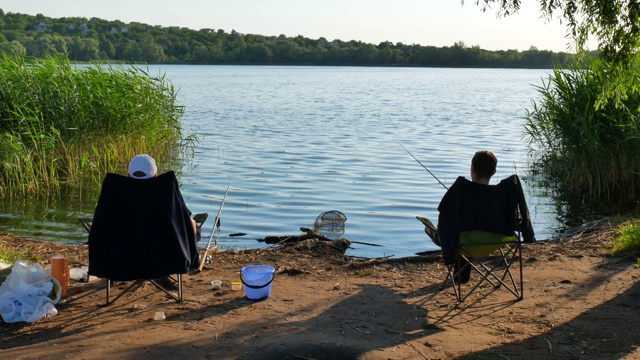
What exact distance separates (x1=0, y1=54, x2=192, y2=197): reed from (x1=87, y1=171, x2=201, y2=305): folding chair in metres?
6.30

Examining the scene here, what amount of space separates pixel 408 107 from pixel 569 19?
94.2 ft

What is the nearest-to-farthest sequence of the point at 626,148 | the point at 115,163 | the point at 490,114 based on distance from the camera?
the point at 626,148, the point at 115,163, the point at 490,114

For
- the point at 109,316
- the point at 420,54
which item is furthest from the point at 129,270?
the point at 420,54

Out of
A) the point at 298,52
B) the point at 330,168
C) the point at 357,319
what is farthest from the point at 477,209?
the point at 298,52

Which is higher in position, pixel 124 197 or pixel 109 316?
pixel 124 197

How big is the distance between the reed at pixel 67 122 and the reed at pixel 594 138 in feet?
22.9

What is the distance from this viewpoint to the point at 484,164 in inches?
219

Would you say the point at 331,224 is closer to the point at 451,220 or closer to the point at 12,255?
the point at 12,255

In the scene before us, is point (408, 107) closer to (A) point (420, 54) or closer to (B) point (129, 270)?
(B) point (129, 270)

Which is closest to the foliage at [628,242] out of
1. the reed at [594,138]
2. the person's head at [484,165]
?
the person's head at [484,165]

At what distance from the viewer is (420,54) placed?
8656cm

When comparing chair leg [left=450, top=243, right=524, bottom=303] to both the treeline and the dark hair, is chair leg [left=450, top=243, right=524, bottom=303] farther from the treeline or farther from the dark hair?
the treeline

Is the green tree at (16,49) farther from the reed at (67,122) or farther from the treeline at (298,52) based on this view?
the treeline at (298,52)

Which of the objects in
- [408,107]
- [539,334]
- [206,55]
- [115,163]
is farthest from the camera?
[206,55]
